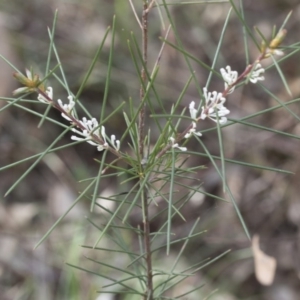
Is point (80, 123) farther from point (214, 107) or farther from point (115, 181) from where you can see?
point (115, 181)

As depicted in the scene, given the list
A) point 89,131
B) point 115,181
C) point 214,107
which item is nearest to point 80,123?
point 89,131

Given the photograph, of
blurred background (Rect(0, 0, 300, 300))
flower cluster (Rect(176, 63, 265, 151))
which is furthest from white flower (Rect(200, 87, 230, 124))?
blurred background (Rect(0, 0, 300, 300))

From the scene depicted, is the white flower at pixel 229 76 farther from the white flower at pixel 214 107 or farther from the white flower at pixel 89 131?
the white flower at pixel 89 131

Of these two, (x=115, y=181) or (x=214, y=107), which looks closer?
(x=214, y=107)

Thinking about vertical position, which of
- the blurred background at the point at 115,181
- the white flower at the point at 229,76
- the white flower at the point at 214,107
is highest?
the white flower at the point at 229,76

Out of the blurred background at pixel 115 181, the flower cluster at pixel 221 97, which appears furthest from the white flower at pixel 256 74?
the blurred background at pixel 115 181

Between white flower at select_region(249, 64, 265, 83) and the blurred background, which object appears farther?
the blurred background

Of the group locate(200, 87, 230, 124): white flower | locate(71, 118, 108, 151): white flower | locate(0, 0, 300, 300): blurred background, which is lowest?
locate(0, 0, 300, 300): blurred background

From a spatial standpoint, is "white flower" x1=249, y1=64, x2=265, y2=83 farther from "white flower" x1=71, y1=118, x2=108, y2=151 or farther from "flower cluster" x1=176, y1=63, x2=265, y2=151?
"white flower" x1=71, y1=118, x2=108, y2=151

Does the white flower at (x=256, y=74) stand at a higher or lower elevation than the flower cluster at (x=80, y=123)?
higher
